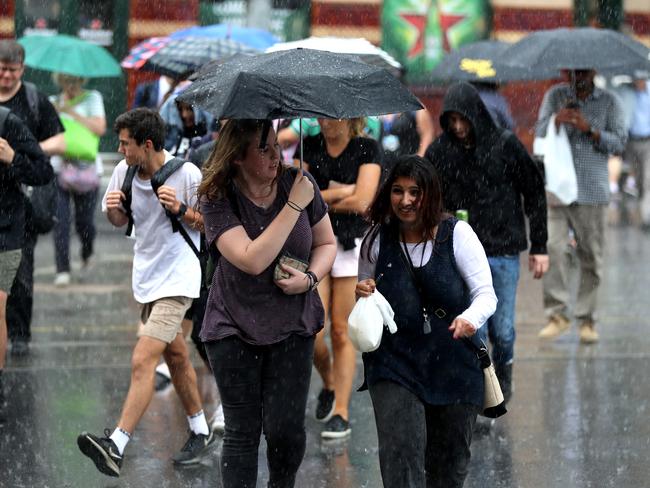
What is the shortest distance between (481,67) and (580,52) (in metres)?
1.26

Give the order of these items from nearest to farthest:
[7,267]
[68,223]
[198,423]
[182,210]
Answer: [182,210], [198,423], [7,267], [68,223]

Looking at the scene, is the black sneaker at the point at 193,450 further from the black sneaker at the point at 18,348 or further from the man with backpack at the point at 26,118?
the black sneaker at the point at 18,348

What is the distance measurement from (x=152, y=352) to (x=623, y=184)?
14.0m

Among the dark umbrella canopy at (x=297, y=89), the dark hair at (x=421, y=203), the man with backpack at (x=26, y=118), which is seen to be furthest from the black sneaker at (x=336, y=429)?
the dark umbrella canopy at (x=297, y=89)

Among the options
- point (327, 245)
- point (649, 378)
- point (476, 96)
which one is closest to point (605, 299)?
point (649, 378)

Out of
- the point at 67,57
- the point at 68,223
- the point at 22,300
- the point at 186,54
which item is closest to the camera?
the point at 186,54

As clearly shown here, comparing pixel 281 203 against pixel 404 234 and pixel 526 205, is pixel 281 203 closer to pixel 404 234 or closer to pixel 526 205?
pixel 404 234

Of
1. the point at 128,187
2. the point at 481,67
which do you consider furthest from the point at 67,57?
the point at 128,187

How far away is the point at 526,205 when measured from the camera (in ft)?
24.9

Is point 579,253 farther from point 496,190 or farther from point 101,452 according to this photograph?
point 101,452

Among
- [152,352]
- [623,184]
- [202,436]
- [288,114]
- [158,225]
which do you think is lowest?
[623,184]

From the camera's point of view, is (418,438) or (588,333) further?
(588,333)

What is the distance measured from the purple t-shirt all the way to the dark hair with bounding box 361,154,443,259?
0.28 metres

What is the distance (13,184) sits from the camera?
7633mm
